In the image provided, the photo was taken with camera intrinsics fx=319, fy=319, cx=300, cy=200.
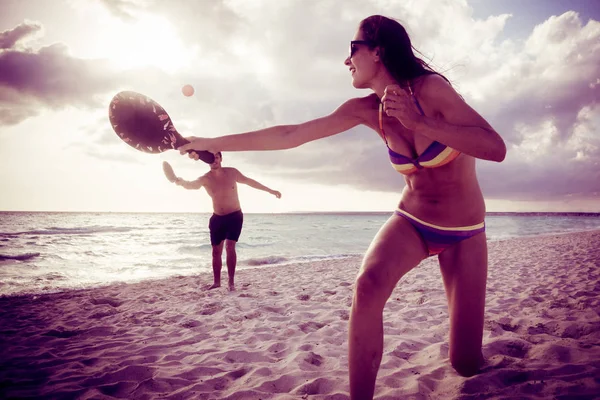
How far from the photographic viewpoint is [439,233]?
7.03ft

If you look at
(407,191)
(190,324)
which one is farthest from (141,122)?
(190,324)

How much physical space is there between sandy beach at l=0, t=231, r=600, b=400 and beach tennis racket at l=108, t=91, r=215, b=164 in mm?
1926

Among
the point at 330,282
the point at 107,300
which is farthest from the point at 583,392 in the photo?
the point at 107,300

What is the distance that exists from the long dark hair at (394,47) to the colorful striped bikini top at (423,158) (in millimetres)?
102

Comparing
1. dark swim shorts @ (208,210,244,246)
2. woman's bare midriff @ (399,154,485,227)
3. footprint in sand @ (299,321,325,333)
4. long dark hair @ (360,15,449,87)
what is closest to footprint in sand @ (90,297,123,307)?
dark swim shorts @ (208,210,244,246)

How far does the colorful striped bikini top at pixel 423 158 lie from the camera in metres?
1.93

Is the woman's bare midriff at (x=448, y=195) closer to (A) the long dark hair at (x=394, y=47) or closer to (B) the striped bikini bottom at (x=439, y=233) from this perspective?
(B) the striped bikini bottom at (x=439, y=233)

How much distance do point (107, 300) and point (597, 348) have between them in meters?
7.16

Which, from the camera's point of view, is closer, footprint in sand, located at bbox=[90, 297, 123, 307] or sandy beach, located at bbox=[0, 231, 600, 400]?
sandy beach, located at bbox=[0, 231, 600, 400]

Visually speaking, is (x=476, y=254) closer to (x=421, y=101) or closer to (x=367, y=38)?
(x=421, y=101)

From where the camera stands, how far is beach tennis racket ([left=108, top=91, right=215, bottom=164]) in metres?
2.59

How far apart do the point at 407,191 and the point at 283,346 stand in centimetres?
216

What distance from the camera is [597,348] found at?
9.18 ft

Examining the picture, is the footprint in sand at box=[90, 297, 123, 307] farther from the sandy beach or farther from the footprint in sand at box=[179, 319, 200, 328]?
the footprint in sand at box=[179, 319, 200, 328]
